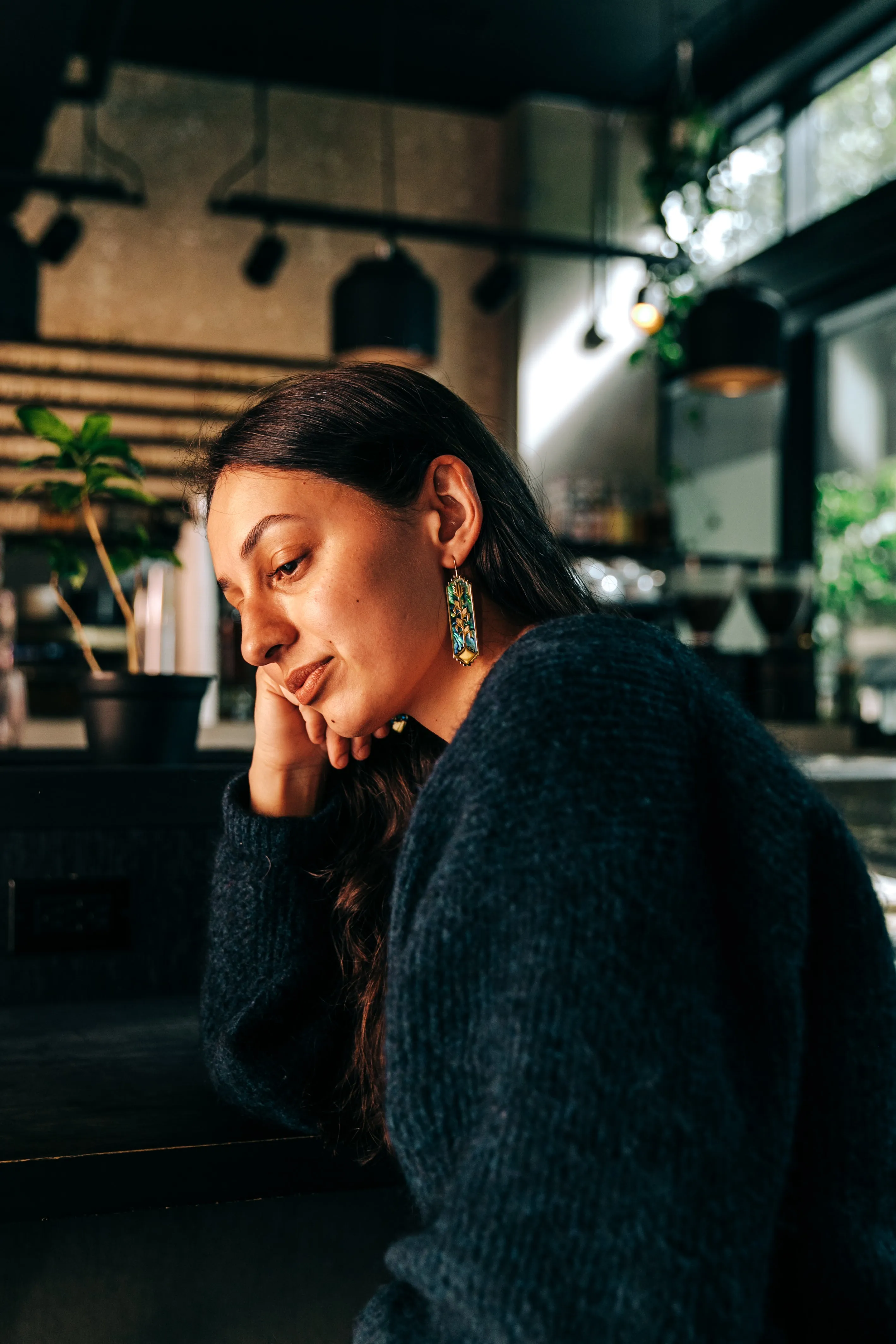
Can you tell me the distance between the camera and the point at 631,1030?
2.06ft

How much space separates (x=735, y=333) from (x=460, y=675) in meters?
2.86

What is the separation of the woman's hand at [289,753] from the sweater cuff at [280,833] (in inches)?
0.9

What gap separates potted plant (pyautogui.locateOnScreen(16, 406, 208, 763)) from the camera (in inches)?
53.0

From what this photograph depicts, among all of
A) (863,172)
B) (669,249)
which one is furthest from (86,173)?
(863,172)

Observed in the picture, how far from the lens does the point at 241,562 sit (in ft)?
3.08

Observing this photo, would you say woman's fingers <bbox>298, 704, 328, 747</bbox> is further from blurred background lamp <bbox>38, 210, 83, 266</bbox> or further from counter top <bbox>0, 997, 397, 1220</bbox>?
blurred background lamp <bbox>38, 210, 83, 266</bbox>

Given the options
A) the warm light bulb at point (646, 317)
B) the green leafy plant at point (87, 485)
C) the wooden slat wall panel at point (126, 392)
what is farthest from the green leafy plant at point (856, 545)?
the green leafy plant at point (87, 485)

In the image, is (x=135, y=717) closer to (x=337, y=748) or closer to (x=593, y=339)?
(x=337, y=748)

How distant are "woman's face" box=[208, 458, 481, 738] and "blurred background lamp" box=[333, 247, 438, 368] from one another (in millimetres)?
2710

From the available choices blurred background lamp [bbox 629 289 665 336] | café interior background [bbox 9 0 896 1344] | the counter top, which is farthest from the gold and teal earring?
blurred background lamp [bbox 629 289 665 336]

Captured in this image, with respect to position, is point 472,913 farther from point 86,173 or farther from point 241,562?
point 86,173

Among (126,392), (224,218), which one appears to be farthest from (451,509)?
(224,218)

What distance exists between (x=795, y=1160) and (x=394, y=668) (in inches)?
17.5

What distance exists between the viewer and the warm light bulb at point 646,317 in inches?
170
